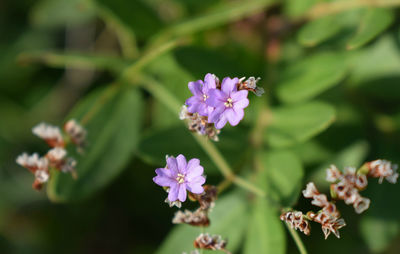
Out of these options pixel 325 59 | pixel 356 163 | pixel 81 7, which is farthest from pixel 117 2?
pixel 356 163

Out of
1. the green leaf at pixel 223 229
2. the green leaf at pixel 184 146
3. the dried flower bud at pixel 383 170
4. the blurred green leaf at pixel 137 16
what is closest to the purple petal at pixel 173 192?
the green leaf at pixel 184 146

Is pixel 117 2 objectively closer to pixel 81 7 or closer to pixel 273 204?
pixel 81 7

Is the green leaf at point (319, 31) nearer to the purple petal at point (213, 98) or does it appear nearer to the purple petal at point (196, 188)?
the purple petal at point (213, 98)

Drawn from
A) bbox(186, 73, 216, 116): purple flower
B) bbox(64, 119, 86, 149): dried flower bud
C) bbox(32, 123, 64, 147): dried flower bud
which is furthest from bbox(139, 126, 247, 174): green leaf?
bbox(186, 73, 216, 116): purple flower

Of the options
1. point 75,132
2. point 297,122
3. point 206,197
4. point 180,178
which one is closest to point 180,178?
point 180,178

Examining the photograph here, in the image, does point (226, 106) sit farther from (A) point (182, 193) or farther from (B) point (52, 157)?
(B) point (52, 157)

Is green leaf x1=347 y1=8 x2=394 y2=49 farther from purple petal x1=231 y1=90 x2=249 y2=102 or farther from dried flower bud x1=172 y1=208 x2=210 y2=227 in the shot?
dried flower bud x1=172 y1=208 x2=210 y2=227
